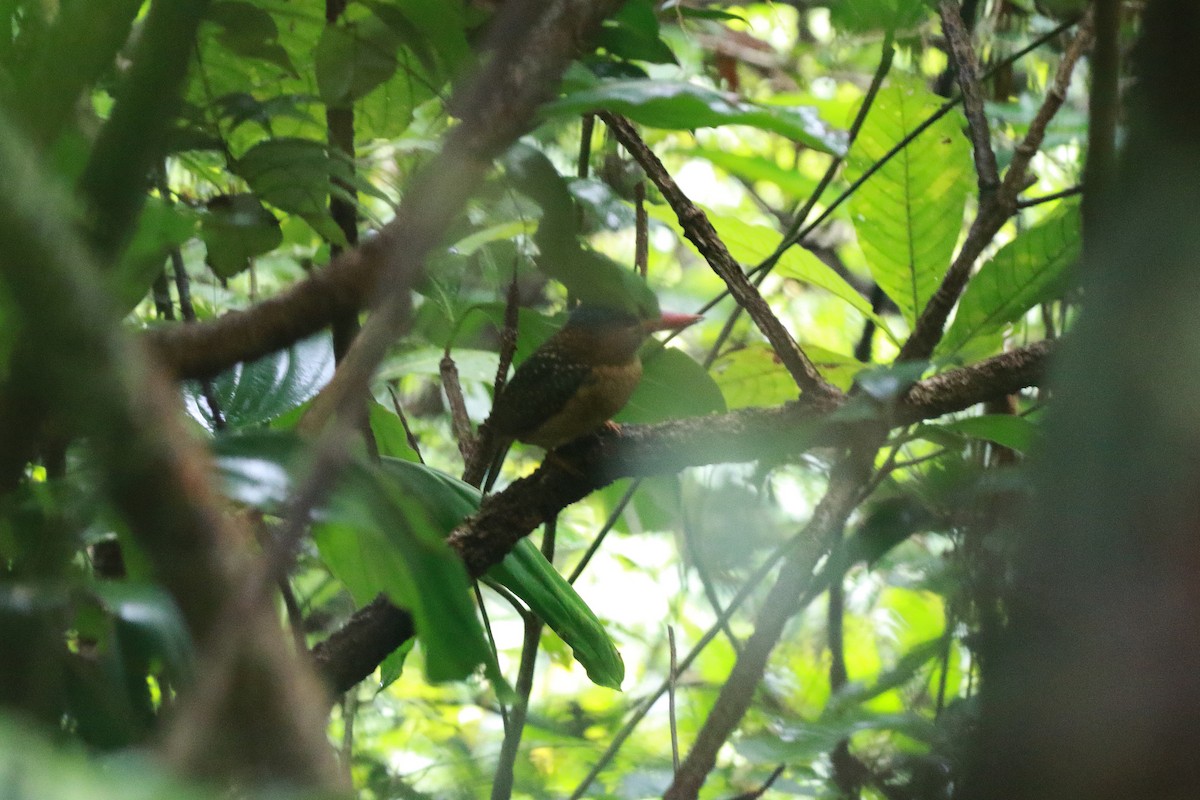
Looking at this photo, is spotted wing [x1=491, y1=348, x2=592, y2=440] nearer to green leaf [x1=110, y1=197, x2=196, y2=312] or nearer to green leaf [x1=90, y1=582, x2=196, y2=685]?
green leaf [x1=110, y1=197, x2=196, y2=312]

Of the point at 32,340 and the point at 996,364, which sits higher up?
the point at 996,364

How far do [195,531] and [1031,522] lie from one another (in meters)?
0.36

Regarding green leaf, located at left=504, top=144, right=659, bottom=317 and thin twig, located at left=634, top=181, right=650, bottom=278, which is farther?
thin twig, located at left=634, top=181, right=650, bottom=278

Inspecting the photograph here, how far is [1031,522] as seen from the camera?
16.9 inches

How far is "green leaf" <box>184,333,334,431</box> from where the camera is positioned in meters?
1.15

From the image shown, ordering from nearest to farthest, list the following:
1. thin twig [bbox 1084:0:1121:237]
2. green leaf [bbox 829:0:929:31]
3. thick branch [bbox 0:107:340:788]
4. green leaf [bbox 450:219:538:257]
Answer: thick branch [bbox 0:107:340:788], thin twig [bbox 1084:0:1121:237], green leaf [bbox 829:0:929:31], green leaf [bbox 450:219:538:257]

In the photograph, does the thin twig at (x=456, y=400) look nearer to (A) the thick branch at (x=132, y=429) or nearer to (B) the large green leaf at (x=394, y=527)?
(B) the large green leaf at (x=394, y=527)

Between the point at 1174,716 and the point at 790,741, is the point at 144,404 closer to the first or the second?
the point at 1174,716

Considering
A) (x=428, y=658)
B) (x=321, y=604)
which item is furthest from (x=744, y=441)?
(x=321, y=604)

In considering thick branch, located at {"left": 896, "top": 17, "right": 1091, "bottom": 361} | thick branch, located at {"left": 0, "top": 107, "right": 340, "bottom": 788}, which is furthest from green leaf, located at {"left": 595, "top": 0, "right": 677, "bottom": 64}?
thick branch, located at {"left": 0, "top": 107, "right": 340, "bottom": 788}

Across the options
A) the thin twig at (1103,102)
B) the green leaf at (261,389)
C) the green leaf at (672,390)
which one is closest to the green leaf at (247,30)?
the green leaf at (261,389)

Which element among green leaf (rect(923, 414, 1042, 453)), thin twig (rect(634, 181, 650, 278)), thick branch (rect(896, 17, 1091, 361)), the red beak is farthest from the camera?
the red beak

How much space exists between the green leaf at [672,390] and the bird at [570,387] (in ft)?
0.09

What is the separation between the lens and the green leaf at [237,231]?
1.05 m
